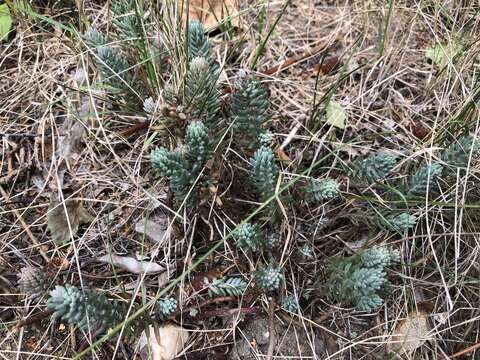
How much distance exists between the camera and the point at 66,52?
6.68ft

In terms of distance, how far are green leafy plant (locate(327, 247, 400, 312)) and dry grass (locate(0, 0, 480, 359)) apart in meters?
0.08

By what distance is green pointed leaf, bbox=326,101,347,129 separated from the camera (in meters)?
1.89

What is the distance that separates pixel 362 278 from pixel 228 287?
0.41 m

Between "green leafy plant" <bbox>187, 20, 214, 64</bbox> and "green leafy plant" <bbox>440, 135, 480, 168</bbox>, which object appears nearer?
"green leafy plant" <bbox>440, 135, 480, 168</bbox>

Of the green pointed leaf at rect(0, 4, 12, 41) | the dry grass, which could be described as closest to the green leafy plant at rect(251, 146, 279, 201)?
the dry grass

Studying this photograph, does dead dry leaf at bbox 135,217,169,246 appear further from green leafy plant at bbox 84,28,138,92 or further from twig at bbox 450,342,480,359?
twig at bbox 450,342,480,359

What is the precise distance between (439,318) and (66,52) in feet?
5.58

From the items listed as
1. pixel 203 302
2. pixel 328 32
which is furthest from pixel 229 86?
pixel 203 302

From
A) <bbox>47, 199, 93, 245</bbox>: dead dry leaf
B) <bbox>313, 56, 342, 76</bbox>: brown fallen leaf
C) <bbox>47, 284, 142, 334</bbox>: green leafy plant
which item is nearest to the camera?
<bbox>47, 284, 142, 334</bbox>: green leafy plant

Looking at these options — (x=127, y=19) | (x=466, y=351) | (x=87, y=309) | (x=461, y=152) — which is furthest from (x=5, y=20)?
(x=466, y=351)

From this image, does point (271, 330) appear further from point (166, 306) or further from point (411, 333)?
point (411, 333)

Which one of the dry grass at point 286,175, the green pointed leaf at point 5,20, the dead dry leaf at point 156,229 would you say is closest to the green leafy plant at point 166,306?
the dry grass at point 286,175

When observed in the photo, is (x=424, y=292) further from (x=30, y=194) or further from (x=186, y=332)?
(x=30, y=194)

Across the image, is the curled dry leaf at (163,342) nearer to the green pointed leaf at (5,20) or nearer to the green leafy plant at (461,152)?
the green leafy plant at (461,152)
